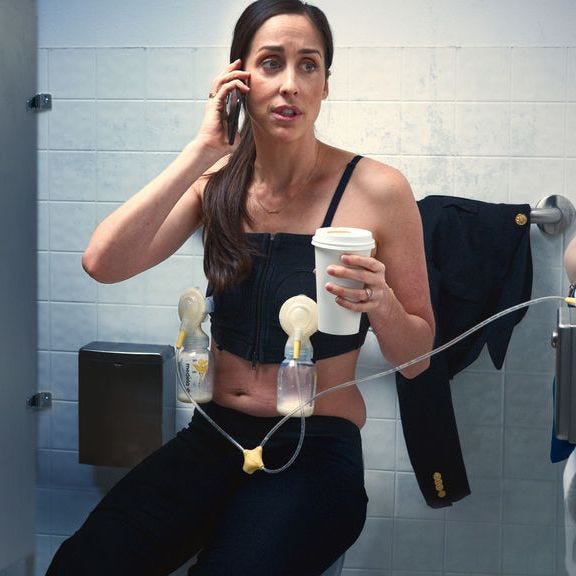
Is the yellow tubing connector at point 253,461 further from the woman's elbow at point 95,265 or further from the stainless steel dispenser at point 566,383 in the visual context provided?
the stainless steel dispenser at point 566,383

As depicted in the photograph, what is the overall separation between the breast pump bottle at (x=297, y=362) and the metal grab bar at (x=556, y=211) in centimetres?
104

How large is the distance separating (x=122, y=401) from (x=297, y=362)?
1035 millimetres

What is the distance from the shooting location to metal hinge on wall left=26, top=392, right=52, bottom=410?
8.59 ft

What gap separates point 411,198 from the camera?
163 cm

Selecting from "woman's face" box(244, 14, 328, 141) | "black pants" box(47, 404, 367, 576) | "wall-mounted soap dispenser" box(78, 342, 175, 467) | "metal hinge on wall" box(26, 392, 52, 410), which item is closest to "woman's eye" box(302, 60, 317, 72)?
"woman's face" box(244, 14, 328, 141)

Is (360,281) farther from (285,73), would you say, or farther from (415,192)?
(415,192)

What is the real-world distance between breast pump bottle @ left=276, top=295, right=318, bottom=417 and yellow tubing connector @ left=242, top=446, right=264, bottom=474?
87 mm

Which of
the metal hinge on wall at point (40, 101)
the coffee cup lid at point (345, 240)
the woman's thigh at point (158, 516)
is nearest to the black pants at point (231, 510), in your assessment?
the woman's thigh at point (158, 516)

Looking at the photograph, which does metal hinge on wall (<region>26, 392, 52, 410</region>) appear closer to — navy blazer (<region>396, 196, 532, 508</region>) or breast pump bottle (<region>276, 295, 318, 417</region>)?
navy blazer (<region>396, 196, 532, 508</region>)

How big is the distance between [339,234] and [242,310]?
0.41 m

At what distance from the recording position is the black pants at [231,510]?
A: 141cm

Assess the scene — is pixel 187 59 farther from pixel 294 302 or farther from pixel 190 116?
pixel 294 302

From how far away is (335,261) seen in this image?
4.31 ft

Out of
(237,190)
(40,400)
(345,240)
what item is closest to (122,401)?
(40,400)
